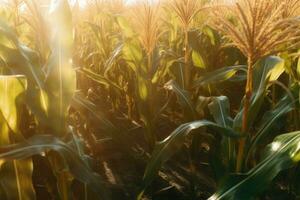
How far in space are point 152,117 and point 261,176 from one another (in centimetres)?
138

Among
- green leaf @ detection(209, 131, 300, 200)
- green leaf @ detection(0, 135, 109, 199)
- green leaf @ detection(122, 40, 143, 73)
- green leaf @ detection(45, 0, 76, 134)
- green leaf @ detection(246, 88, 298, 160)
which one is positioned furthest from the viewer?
green leaf @ detection(122, 40, 143, 73)

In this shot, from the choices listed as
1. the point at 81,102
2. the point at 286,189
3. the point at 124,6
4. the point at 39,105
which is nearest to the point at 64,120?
the point at 39,105

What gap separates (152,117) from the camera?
2.86 m

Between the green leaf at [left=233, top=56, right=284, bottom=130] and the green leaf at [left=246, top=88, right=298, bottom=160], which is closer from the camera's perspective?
the green leaf at [left=233, top=56, right=284, bottom=130]

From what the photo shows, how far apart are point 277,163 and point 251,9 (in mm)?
650

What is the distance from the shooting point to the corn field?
1.51m

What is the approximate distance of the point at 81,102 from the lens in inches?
89.8

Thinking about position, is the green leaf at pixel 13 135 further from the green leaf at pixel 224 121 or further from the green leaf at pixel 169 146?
the green leaf at pixel 224 121

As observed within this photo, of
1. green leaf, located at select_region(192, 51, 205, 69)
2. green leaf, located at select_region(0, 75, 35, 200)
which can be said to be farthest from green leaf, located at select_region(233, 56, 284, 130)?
green leaf, located at select_region(0, 75, 35, 200)

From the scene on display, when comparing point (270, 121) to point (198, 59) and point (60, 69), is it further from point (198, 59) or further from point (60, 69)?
point (198, 59)

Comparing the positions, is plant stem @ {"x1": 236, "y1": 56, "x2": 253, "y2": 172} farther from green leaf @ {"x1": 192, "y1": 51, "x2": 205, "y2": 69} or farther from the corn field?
green leaf @ {"x1": 192, "y1": 51, "x2": 205, "y2": 69}

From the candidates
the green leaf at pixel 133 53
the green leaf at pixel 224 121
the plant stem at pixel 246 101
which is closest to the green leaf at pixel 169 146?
the plant stem at pixel 246 101

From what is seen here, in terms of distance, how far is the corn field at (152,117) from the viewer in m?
1.51

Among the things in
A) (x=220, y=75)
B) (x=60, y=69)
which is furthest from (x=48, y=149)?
(x=220, y=75)
